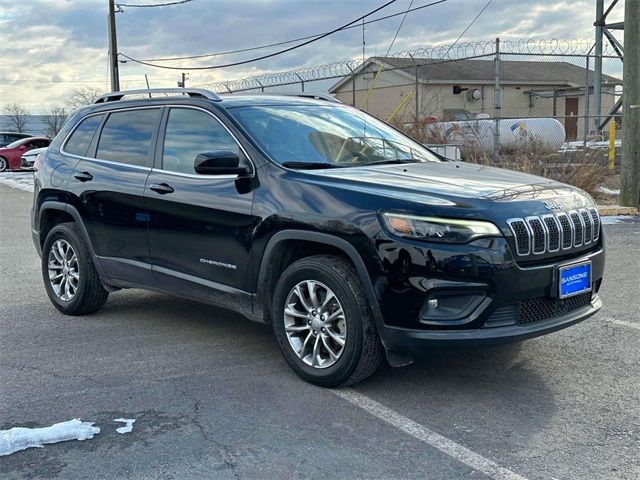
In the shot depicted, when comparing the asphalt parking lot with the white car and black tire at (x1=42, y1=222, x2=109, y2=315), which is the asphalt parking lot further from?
the white car

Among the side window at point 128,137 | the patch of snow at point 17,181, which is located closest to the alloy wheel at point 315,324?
the side window at point 128,137

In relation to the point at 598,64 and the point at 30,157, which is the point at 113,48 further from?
the point at 598,64

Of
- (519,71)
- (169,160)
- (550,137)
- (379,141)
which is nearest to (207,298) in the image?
(169,160)

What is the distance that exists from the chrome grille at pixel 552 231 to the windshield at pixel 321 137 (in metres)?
1.37

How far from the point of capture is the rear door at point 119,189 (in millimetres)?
5453

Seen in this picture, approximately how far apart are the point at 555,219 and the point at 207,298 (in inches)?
93.5

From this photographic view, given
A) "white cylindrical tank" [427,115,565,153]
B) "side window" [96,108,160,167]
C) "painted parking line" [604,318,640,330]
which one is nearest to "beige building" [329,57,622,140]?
"white cylindrical tank" [427,115,565,153]

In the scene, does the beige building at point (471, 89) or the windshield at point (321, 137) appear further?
the beige building at point (471, 89)

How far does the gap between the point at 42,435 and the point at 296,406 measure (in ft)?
4.46

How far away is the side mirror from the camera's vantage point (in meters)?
4.61

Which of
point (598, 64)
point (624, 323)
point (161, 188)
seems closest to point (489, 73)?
point (598, 64)

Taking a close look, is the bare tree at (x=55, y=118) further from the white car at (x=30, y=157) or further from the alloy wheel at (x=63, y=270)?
the alloy wheel at (x=63, y=270)

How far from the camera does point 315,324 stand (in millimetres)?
4332

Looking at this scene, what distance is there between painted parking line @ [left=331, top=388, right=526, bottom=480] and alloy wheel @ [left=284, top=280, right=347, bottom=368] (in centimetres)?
25
